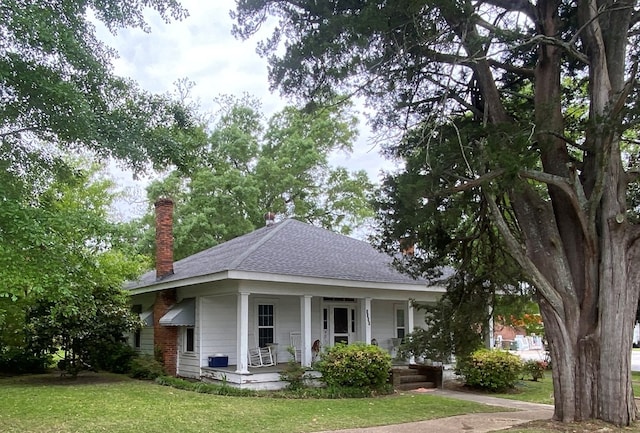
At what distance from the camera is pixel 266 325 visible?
55.4 feet

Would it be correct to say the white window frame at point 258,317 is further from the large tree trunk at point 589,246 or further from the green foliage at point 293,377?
the large tree trunk at point 589,246

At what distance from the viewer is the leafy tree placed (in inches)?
289

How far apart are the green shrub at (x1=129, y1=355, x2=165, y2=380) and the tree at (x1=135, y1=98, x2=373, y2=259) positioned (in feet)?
43.3

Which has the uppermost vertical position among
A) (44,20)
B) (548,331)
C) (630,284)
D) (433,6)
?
(433,6)

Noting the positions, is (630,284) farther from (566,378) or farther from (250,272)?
(250,272)

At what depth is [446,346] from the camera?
40.9 feet

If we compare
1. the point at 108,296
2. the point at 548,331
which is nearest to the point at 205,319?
the point at 108,296

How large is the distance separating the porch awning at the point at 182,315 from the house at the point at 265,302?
3cm

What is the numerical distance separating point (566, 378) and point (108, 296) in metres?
12.8

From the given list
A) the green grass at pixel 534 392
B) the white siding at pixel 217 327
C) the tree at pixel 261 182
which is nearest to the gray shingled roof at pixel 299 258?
the white siding at pixel 217 327

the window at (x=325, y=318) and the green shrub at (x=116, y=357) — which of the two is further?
the window at (x=325, y=318)

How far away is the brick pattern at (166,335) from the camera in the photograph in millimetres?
16734

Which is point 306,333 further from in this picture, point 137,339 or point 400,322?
point 137,339

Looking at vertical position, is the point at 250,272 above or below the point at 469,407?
above
